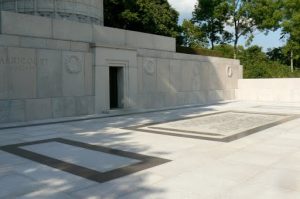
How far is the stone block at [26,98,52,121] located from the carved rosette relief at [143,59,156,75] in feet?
19.8

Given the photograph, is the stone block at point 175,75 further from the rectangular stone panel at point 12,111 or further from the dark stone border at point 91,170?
the dark stone border at point 91,170

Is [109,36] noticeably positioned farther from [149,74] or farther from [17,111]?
[17,111]

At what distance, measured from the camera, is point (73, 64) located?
14375mm

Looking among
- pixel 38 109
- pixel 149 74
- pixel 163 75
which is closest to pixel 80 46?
pixel 38 109

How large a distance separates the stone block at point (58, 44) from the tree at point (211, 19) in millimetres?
27882

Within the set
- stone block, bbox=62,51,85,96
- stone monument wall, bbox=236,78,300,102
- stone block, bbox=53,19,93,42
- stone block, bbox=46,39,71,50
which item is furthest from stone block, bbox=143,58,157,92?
stone monument wall, bbox=236,78,300,102

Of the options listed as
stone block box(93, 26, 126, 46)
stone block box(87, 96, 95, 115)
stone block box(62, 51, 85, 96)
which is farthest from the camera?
stone block box(93, 26, 126, 46)

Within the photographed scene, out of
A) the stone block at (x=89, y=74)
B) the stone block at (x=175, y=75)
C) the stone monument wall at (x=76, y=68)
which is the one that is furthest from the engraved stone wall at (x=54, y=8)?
the stone block at (x=175, y=75)

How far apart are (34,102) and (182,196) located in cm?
964

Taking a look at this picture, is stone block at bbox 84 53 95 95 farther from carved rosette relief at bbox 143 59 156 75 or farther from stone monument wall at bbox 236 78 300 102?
stone monument wall at bbox 236 78 300 102

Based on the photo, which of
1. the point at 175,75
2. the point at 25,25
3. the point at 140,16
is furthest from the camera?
the point at 140,16

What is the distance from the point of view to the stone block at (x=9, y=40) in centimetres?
1214

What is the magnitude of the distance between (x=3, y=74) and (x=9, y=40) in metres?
1.24

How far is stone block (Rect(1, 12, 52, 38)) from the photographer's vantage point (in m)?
12.4
